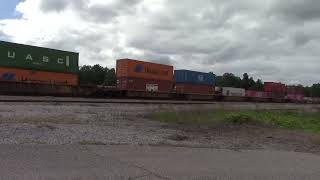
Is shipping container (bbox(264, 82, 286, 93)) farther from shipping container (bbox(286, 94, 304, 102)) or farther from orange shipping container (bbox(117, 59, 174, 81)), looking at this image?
orange shipping container (bbox(117, 59, 174, 81))

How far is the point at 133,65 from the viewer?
4841 cm

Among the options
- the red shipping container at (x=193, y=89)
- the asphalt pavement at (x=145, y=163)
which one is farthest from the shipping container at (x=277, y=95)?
the asphalt pavement at (x=145, y=163)

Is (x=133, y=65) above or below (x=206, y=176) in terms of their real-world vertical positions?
above

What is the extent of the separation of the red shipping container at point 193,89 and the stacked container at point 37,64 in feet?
55.5

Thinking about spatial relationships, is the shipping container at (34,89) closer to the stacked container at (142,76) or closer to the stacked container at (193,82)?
the stacked container at (142,76)

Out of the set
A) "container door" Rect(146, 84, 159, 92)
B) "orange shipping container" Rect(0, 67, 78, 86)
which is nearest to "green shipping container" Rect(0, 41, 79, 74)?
"orange shipping container" Rect(0, 67, 78, 86)

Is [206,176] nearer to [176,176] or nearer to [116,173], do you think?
[176,176]

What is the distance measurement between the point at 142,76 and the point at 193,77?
11233 mm

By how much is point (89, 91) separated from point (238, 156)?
32.5m

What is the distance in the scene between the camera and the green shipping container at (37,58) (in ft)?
122

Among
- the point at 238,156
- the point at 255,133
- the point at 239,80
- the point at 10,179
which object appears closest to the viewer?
the point at 10,179

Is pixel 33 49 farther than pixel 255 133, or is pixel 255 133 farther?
pixel 33 49

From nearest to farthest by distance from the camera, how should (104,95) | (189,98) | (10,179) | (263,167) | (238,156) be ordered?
(10,179), (263,167), (238,156), (104,95), (189,98)

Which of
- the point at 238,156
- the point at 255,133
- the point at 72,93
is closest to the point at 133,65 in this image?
the point at 72,93
